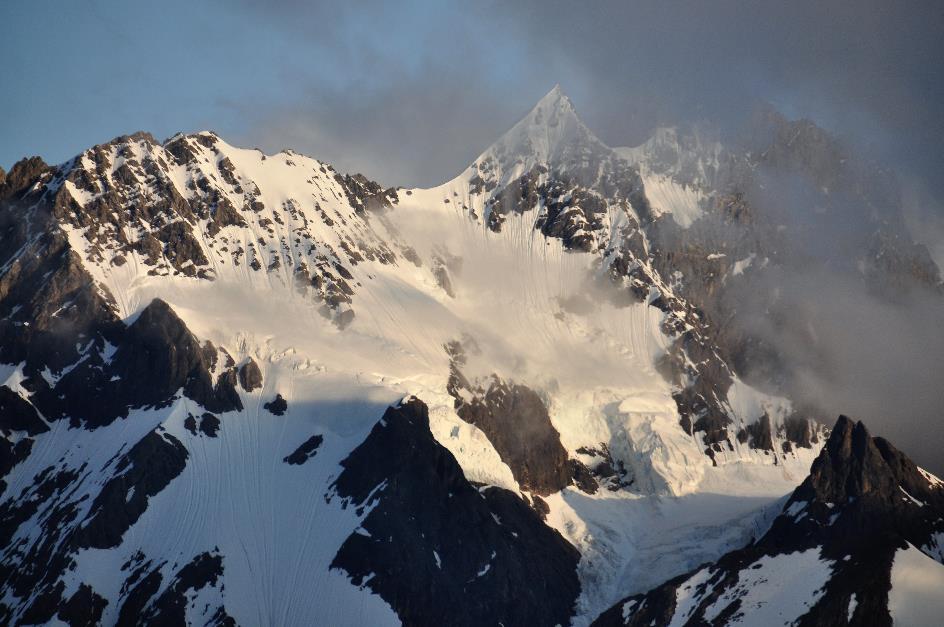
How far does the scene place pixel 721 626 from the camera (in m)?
199

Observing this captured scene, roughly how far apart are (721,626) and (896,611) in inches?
1137

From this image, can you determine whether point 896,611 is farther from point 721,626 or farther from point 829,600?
point 721,626

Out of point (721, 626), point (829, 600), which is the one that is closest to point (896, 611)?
point (829, 600)

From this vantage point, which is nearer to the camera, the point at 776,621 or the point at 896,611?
the point at 896,611

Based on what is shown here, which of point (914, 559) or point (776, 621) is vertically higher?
point (914, 559)

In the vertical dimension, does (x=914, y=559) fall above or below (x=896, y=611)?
above

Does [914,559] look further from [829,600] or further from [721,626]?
[721,626]

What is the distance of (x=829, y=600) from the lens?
19175 centimetres

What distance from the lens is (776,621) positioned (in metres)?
194

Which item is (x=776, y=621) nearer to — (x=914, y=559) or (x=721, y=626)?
(x=721, y=626)

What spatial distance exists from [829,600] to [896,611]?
39.7 ft

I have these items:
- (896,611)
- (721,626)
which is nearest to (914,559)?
(896,611)

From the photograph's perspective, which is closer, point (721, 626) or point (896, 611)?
point (896, 611)

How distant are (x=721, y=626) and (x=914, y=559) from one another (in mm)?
32431
